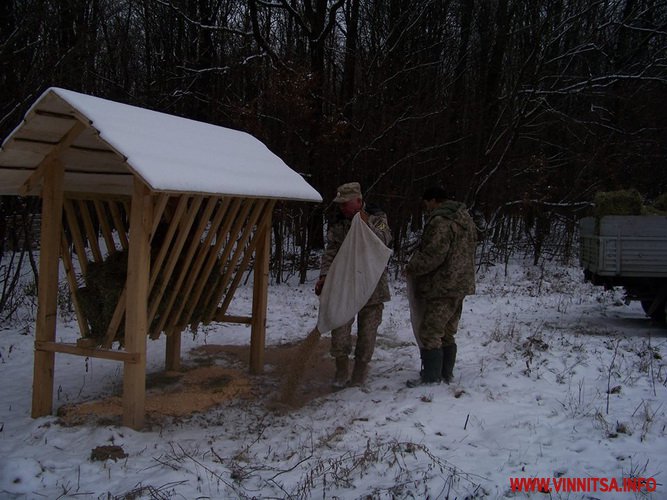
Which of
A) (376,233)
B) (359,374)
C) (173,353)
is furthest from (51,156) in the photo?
(359,374)

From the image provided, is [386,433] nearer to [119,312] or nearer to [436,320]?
[436,320]

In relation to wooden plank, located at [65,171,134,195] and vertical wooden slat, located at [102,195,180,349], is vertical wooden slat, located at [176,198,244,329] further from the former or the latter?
wooden plank, located at [65,171,134,195]

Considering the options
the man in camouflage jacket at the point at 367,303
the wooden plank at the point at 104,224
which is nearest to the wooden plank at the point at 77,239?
the wooden plank at the point at 104,224

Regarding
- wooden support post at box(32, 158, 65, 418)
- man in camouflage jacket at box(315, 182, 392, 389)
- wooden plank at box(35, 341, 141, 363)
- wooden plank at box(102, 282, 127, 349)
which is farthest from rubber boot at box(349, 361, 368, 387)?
wooden support post at box(32, 158, 65, 418)

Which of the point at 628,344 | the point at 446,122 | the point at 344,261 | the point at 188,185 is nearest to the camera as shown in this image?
the point at 188,185

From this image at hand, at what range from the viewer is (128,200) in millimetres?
5879

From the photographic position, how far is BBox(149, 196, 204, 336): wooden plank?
15.6 ft

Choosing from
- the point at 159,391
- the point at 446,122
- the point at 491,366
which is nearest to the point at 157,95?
the point at 446,122

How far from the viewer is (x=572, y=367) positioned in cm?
579

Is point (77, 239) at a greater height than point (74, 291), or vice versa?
point (77, 239)

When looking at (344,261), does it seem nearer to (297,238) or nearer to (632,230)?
(632,230)

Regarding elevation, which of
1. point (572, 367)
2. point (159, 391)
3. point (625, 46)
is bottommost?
point (159, 391)

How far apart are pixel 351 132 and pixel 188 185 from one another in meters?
9.20

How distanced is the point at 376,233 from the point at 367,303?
2.32ft
